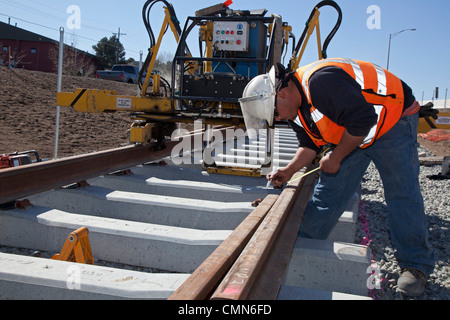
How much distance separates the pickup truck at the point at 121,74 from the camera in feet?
110

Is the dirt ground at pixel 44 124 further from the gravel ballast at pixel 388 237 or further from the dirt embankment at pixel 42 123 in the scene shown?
the gravel ballast at pixel 388 237

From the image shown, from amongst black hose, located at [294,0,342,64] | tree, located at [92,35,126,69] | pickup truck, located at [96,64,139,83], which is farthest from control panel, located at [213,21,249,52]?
tree, located at [92,35,126,69]

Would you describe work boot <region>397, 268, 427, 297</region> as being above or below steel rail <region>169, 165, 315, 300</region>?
below

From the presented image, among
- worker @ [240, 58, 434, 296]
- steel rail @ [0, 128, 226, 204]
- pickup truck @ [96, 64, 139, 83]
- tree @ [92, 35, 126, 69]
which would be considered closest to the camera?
worker @ [240, 58, 434, 296]

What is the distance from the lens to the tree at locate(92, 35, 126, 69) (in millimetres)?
57312

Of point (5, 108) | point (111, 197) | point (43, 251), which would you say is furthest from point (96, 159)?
point (5, 108)

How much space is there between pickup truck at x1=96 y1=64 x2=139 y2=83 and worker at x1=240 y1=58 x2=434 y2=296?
101ft

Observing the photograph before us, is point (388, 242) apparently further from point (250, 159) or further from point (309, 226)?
point (250, 159)

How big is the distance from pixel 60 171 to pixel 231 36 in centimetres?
354

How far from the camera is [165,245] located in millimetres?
2922

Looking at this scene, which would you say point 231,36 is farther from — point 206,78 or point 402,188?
point 402,188

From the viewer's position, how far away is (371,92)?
2678 mm

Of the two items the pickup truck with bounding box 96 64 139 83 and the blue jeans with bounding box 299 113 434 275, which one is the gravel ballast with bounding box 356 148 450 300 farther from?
the pickup truck with bounding box 96 64 139 83

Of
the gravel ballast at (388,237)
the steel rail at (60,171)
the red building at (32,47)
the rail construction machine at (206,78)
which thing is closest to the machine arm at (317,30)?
the rail construction machine at (206,78)
